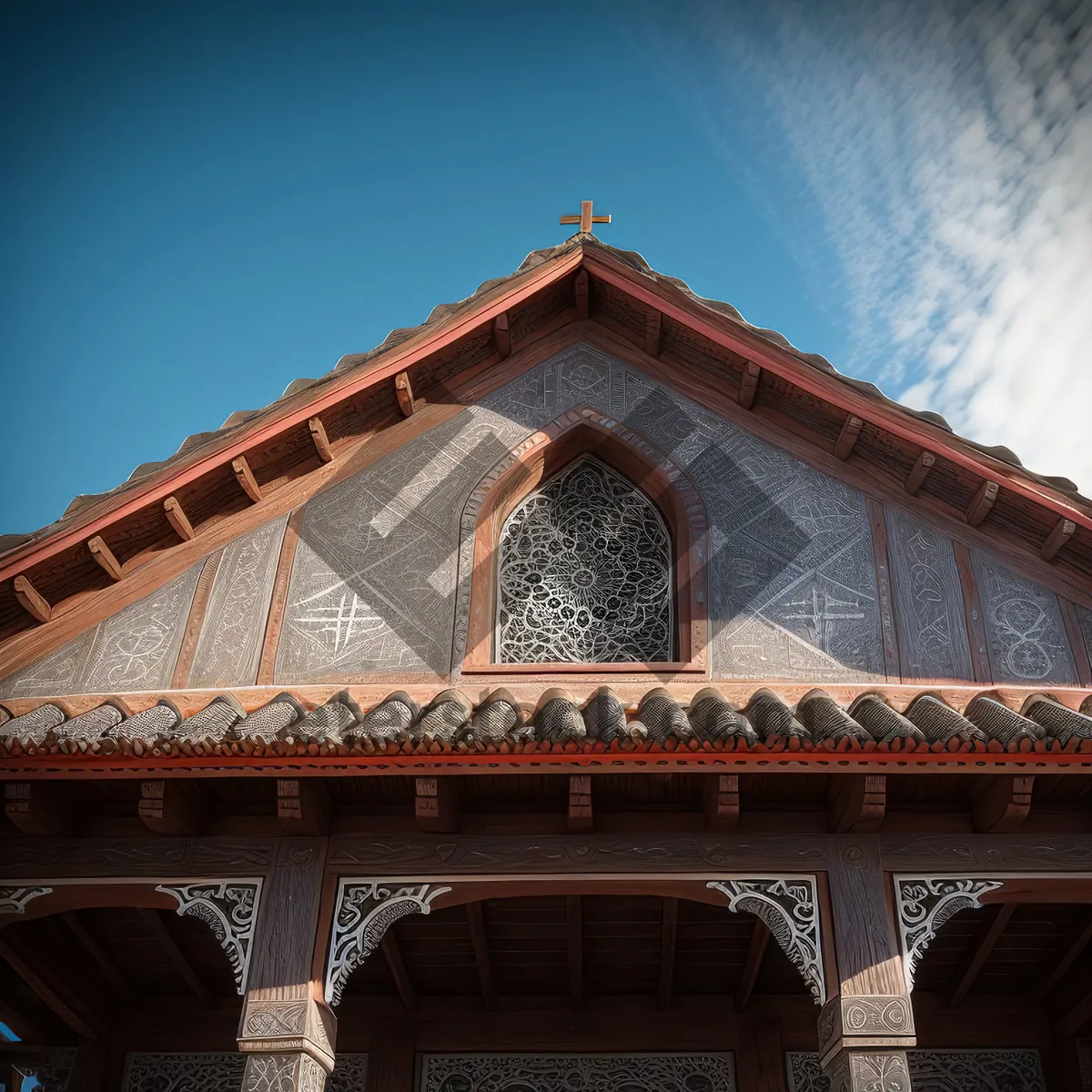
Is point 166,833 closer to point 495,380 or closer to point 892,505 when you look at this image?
point 495,380

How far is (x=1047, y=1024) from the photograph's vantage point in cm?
834

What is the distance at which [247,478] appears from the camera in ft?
28.5

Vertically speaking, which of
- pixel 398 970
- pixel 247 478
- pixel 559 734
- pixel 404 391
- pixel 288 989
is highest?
pixel 404 391

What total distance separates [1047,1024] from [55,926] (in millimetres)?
6686

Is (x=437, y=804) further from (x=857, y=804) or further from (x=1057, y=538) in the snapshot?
(x=1057, y=538)

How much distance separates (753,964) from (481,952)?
177 centimetres

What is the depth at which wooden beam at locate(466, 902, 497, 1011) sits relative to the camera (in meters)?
7.62

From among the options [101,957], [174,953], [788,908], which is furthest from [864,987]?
[101,957]

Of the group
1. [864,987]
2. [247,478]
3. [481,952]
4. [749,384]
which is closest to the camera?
[864,987]

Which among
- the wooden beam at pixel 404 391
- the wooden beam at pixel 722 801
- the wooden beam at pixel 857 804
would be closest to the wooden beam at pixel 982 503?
the wooden beam at pixel 857 804

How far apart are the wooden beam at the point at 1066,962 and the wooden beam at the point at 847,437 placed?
136 inches

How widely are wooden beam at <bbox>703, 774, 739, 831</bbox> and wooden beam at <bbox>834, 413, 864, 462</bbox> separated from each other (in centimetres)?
329

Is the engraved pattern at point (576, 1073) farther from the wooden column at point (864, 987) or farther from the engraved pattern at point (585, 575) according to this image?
the engraved pattern at point (585, 575)

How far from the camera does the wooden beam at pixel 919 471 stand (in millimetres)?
8477
